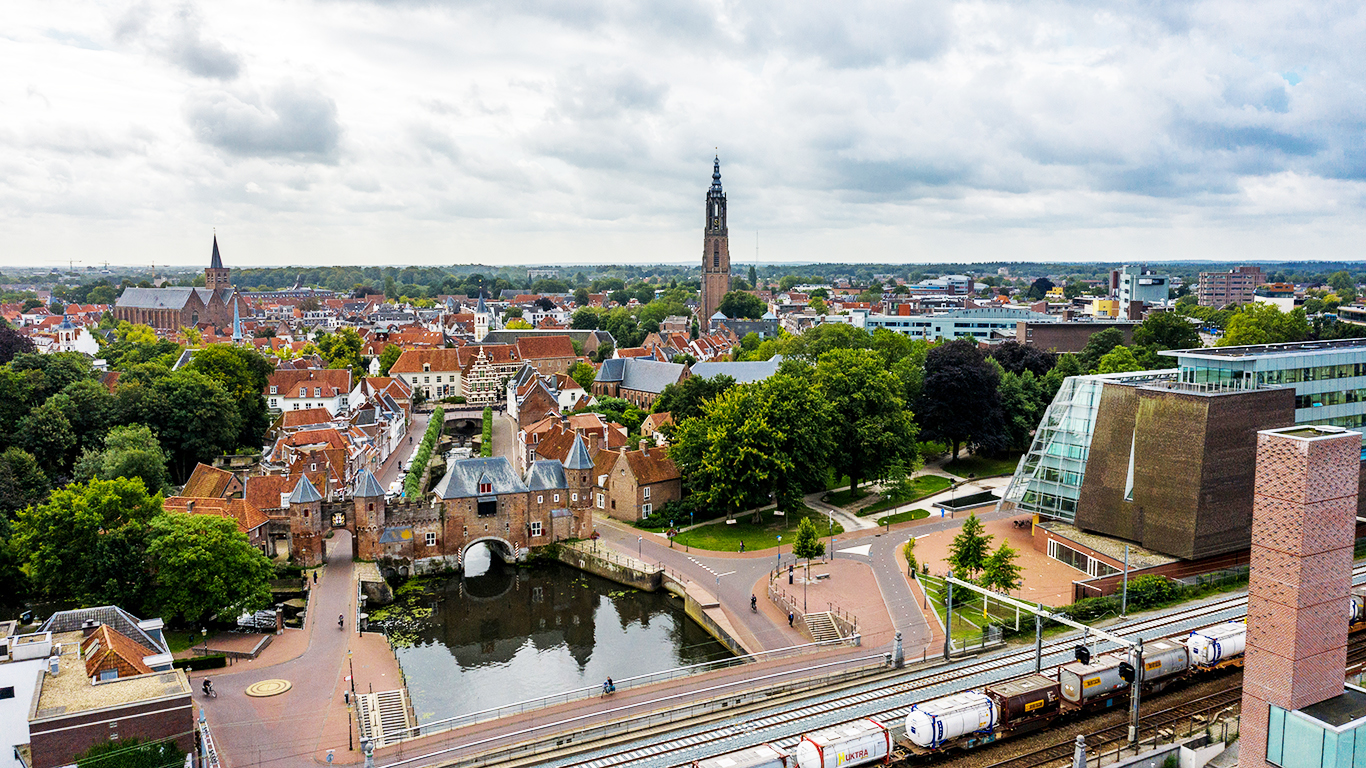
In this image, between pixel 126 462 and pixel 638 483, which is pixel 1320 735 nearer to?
pixel 638 483

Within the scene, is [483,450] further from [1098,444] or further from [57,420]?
[1098,444]

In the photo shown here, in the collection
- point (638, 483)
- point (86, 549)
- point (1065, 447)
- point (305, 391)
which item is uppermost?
point (1065, 447)

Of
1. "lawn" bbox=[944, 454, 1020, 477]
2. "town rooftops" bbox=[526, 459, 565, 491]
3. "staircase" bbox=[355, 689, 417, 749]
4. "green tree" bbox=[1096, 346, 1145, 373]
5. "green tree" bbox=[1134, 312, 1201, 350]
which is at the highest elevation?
"green tree" bbox=[1134, 312, 1201, 350]

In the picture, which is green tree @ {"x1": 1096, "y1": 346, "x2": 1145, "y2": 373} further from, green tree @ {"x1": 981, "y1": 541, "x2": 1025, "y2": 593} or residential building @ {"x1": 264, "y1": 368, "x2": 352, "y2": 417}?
residential building @ {"x1": 264, "y1": 368, "x2": 352, "y2": 417}

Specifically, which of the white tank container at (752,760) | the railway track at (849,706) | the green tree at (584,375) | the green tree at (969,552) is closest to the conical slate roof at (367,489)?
the railway track at (849,706)

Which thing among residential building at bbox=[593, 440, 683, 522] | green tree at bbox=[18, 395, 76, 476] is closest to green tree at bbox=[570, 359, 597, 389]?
residential building at bbox=[593, 440, 683, 522]

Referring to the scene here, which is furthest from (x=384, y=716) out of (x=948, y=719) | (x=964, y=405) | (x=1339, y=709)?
(x=964, y=405)

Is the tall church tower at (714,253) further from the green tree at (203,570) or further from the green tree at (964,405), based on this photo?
the green tree at (203,570)

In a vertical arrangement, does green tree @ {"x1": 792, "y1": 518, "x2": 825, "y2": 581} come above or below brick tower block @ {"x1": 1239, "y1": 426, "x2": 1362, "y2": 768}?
below
